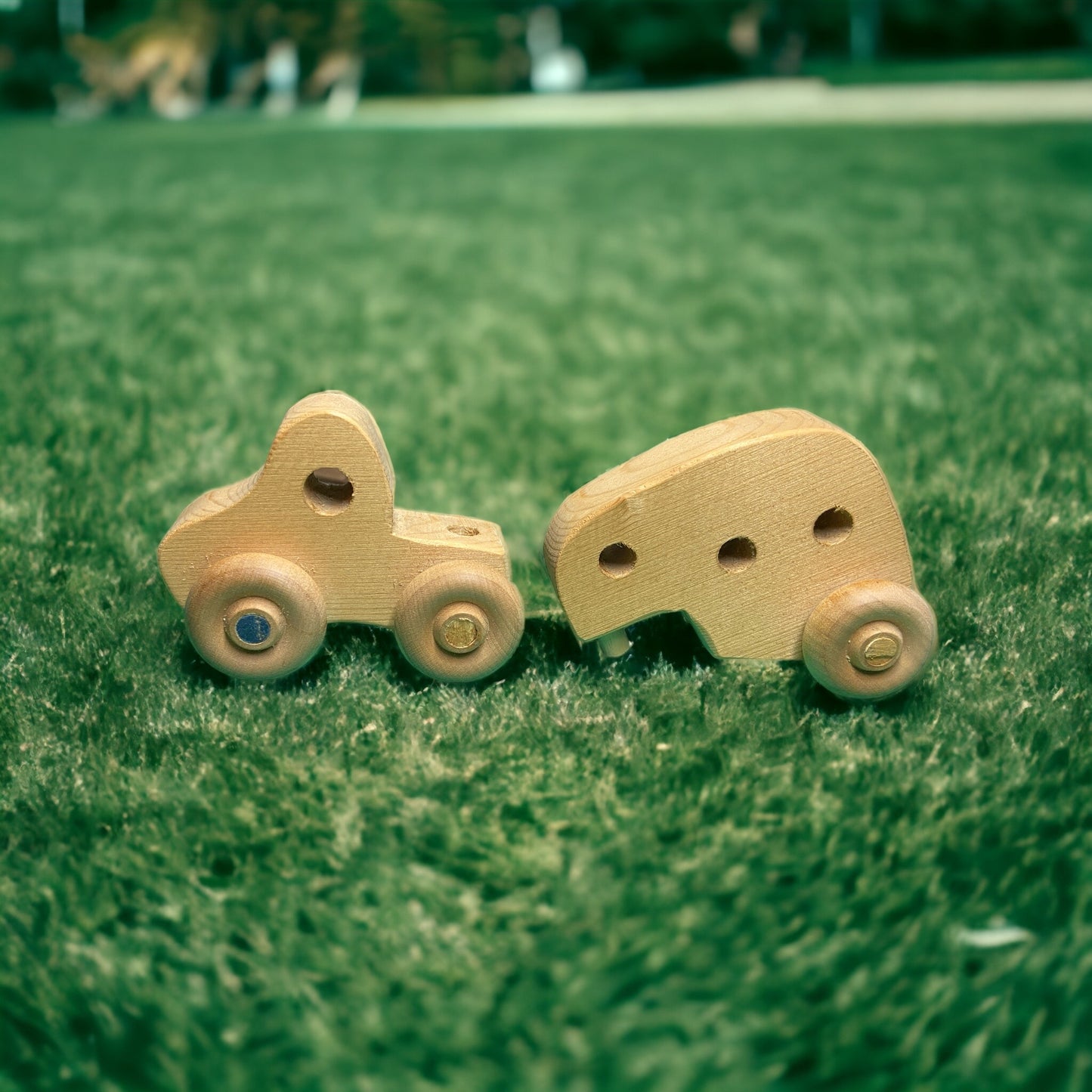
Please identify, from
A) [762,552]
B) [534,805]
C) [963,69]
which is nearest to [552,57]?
[963,69]

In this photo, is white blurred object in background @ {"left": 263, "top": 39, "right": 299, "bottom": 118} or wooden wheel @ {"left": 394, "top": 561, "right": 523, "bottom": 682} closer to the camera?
wooden wheel @ {"left": 394, "top": 561, "right": 523, "bottom": 682}

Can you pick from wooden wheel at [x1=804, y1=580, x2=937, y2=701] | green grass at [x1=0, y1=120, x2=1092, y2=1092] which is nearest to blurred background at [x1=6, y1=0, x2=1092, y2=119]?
green grass at [x1=0, y1=120, x2=1092, y2=1092]

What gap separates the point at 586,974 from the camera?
1581 millimetres

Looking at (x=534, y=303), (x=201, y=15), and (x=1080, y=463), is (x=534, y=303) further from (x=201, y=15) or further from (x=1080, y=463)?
(x=201, y=15)

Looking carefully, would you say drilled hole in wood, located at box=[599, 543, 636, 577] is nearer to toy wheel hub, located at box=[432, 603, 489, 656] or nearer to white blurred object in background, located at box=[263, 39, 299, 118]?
toy wheel hub, located at box=[432, 603, 489, 656]

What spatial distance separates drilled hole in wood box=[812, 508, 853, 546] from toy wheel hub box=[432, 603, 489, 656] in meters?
0.55

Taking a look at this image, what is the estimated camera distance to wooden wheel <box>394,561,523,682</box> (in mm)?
2029

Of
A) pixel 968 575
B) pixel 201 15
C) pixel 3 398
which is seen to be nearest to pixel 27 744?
pixel 968 575

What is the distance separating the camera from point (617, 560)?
2082 mm

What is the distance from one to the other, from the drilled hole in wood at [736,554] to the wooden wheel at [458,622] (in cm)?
34

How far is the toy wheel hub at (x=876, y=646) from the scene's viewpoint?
1991mm

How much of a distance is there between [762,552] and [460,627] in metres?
0.50

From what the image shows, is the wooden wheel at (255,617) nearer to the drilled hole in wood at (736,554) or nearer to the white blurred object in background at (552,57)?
the drilled hole in wood at (736,554)

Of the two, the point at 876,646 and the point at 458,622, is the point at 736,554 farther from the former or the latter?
the point at 458,622
